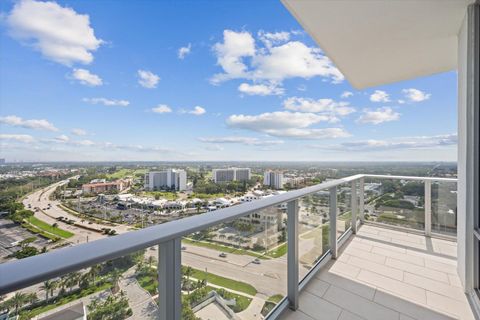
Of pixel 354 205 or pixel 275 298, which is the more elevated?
pixel 354 205

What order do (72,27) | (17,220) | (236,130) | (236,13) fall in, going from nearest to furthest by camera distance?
(17,220), (72,27), (236,13), (236,130)

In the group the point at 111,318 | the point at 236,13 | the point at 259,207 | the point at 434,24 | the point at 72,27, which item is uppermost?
the point at 236,13

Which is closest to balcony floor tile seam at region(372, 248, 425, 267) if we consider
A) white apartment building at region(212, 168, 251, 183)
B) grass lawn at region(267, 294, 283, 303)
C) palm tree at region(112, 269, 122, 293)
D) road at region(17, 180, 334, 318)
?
road at region(17, 180, 334, 318)

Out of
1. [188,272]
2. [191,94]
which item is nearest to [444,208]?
[188,272]

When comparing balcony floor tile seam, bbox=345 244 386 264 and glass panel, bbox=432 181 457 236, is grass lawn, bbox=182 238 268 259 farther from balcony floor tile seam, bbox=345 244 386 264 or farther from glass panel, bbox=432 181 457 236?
glass panel, bbox=432 181 457 236

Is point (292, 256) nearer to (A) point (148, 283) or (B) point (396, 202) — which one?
(A) point (148, 283)

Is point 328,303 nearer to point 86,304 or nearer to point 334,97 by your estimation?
point 86,304

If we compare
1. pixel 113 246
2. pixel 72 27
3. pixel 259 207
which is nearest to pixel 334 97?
pixel 72 27

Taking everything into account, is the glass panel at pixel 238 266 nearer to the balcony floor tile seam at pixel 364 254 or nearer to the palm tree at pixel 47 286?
the palm tree at pixel 47 286
